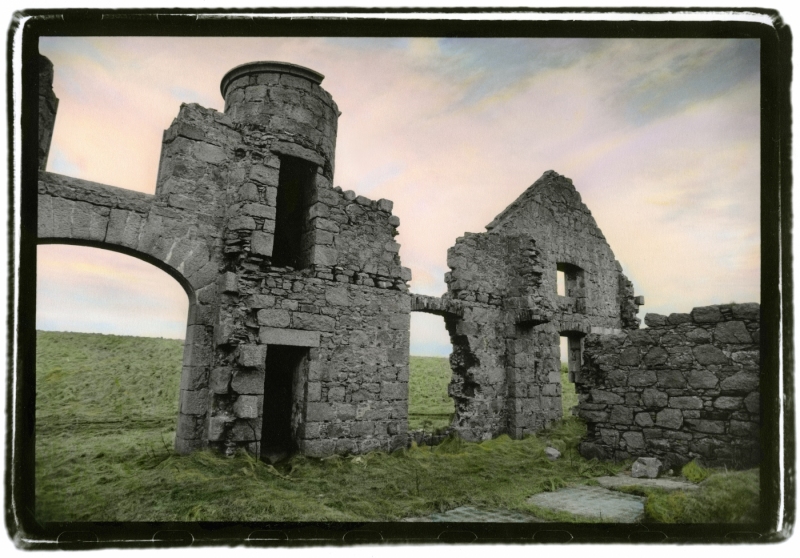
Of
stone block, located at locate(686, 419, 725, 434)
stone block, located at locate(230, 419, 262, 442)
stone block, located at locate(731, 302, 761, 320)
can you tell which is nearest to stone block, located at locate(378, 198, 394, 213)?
stone block, located at locate(230, 419, 262, 442)

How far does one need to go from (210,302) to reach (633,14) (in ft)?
19.1

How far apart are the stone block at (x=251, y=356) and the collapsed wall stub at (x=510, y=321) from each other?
166 inches

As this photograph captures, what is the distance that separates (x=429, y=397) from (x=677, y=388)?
11452mm

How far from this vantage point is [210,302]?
689 centimetres

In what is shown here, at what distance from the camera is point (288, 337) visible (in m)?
7.19

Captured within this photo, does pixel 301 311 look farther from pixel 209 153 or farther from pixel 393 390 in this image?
pixel 209 153

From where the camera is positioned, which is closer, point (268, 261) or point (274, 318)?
point (274, 318)

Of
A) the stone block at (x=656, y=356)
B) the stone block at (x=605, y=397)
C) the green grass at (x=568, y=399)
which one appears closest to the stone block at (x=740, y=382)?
the stone block at (x=656, y=356)

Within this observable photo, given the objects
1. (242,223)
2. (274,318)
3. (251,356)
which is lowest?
(251,356)

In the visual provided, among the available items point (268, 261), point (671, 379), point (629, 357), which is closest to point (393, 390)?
point (268, 261)

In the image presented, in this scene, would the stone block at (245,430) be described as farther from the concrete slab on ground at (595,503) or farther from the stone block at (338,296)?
the concrete slab on ground at (595,503)

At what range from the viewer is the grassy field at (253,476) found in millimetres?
4457

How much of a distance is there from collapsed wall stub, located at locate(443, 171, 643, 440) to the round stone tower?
157 inches

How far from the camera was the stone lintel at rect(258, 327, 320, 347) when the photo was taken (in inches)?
275
